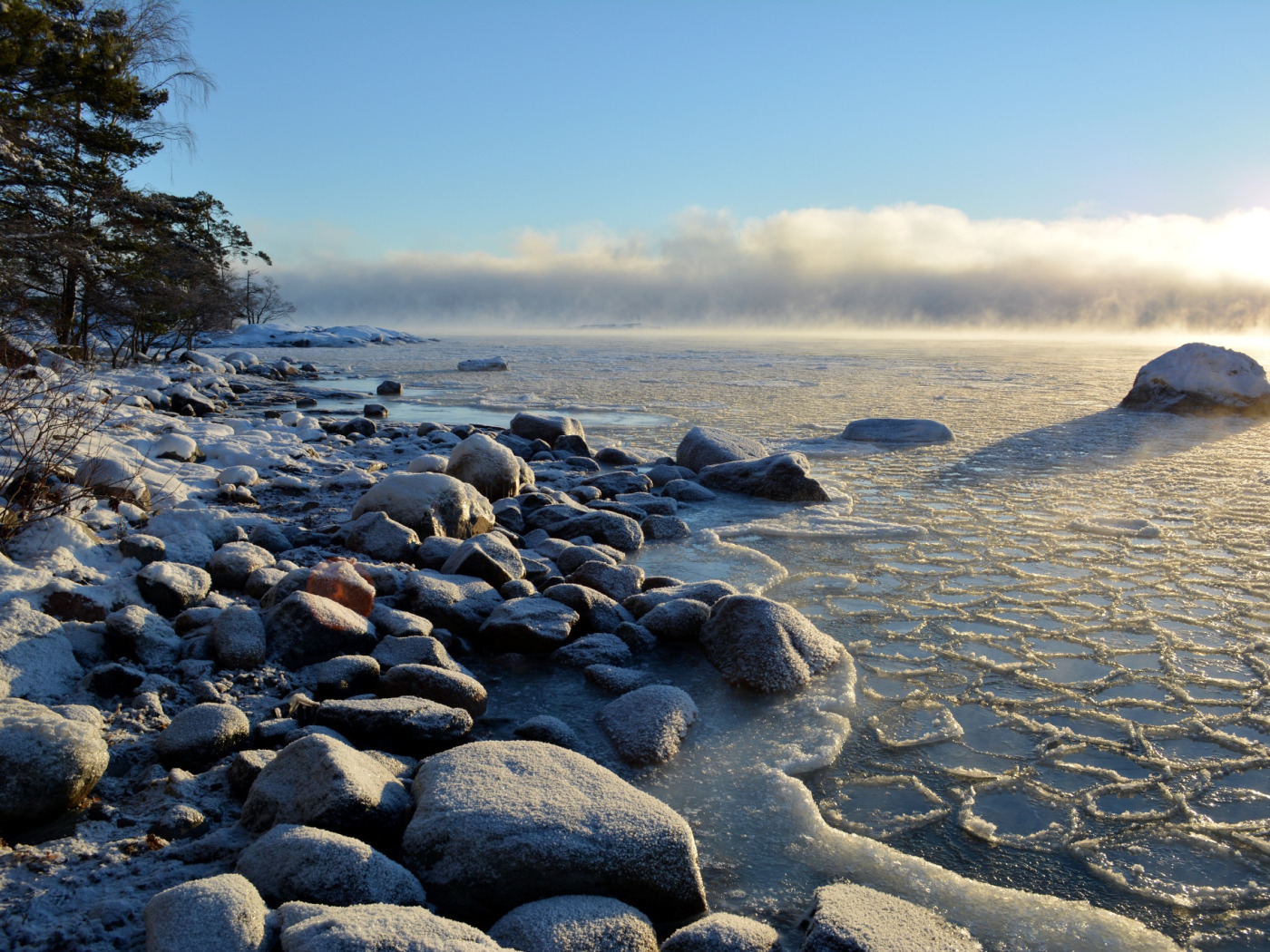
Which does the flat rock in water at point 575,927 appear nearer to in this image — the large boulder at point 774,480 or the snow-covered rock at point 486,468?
the snow-covered rock at point 486,468

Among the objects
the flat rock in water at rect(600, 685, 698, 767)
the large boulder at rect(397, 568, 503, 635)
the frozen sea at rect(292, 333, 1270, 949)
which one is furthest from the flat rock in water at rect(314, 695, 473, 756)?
the large boulder at rect(397, 568, 503, 635)

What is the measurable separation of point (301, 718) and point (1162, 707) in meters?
3.42

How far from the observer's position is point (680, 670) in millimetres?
3721

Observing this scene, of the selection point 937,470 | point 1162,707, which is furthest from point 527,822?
point 937,470

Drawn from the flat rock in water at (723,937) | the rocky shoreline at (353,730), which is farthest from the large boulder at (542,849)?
the flat rock in water at (723,937)

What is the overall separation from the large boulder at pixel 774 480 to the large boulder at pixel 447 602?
3.67 meters

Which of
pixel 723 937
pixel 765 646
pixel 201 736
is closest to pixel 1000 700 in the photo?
pixel 765 646

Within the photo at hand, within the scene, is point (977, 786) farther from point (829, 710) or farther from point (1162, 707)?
point (1162, 707)

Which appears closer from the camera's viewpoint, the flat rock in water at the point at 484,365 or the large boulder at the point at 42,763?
the large boulder at the point at 42,763

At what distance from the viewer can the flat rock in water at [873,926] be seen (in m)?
1.86

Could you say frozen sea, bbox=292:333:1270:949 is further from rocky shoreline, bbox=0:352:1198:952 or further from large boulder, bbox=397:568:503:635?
large boulder, bbox=397:568:503:635

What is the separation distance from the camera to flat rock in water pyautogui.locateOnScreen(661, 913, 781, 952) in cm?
189

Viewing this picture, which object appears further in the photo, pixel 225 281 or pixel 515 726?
pixel 225 281

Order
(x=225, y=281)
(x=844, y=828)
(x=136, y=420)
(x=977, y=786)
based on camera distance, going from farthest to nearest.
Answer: (x=225, y=281), (x=136, y=420), (x=977, y=786), (x=844, y=828)
